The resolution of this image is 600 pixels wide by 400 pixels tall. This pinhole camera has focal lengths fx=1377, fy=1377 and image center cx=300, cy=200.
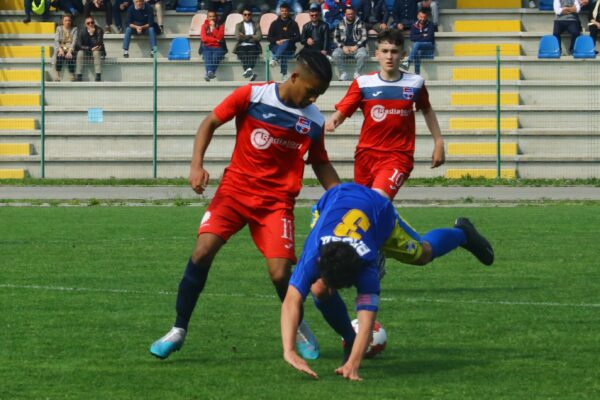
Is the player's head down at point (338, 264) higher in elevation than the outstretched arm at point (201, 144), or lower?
lower

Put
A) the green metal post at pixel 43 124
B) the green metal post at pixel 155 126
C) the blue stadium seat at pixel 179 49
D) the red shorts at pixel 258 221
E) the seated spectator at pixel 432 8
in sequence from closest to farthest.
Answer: the red shorts at pixel 258 221 → the green metal post at pixel 155 126 → the green metal post at pixel 43 124 → the blue stadium seat at pixel 179 49 → the seated spectator at pixel 432 8

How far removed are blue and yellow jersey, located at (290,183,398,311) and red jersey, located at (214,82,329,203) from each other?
1.95 ft

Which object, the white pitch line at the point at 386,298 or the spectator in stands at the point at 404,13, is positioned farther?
the spectator in stands at the point at 404,13

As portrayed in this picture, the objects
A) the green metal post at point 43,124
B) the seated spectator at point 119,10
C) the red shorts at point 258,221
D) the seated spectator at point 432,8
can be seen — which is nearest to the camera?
the red shorts at point 258,221

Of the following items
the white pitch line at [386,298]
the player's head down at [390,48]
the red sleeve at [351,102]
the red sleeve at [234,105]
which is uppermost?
the player's head down at [390,48]

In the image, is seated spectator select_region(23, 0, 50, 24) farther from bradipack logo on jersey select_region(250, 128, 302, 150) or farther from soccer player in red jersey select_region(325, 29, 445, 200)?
bradipack logo on jersey select_region(250, 128, 302, 150)

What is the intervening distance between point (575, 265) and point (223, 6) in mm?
19811

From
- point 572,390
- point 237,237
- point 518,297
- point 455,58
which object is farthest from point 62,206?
point 572,390

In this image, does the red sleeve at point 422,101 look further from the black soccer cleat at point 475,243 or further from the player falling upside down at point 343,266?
the player falling upside down at point 343,266

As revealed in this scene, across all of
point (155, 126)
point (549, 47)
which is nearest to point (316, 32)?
point (155, 126)

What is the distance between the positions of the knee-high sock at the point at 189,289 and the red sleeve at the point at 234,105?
94 centimetres

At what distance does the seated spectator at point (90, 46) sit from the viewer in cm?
3086

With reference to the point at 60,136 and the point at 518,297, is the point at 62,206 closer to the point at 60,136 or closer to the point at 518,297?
the point at 60,136

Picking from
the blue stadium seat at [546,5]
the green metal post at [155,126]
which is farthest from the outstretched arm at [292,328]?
the blue stadium seat at [546,5]
